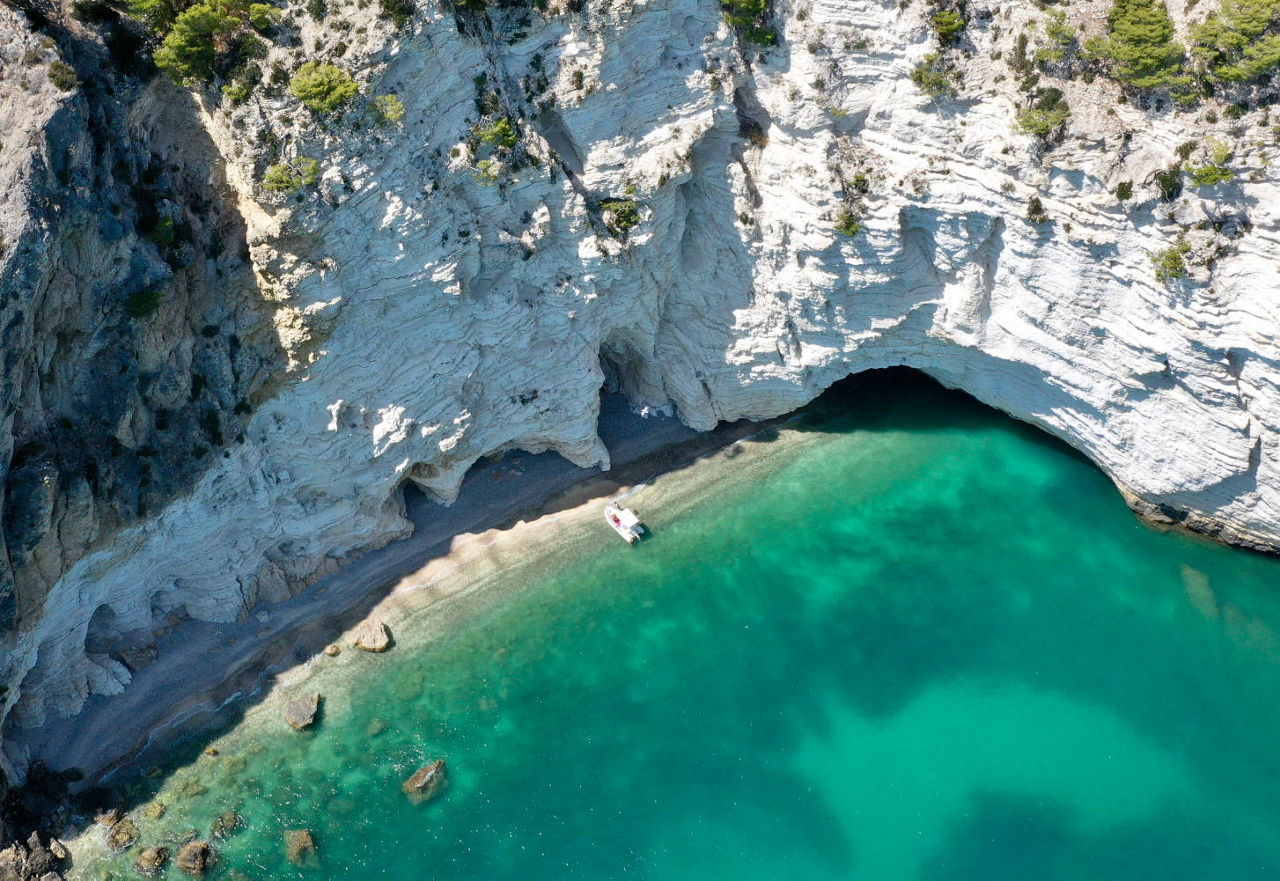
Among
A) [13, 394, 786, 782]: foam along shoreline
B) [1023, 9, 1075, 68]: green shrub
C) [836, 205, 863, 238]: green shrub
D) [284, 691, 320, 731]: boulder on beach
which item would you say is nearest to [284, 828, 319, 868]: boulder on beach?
[284, 691, 320, 731]: boulder on beach

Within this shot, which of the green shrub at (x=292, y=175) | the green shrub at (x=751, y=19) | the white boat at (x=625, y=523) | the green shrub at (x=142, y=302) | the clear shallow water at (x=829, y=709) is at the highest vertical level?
the green shrub at (x=751, y=19)

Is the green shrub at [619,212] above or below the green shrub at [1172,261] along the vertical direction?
above

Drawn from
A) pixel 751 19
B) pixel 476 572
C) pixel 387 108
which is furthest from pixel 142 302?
pixel 751 19

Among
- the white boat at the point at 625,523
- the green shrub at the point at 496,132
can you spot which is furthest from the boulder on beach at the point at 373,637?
the green shrub at the point at 496,132

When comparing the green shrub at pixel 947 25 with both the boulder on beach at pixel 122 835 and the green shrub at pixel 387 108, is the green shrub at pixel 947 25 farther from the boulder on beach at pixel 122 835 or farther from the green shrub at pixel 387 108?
the boulder on beach at pixel 122 835

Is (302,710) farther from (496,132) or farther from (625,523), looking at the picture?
(496,132)

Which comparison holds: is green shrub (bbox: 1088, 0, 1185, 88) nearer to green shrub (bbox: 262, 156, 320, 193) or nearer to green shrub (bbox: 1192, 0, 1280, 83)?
green shrub (bbox: 1192, 0, 1280, 83)
